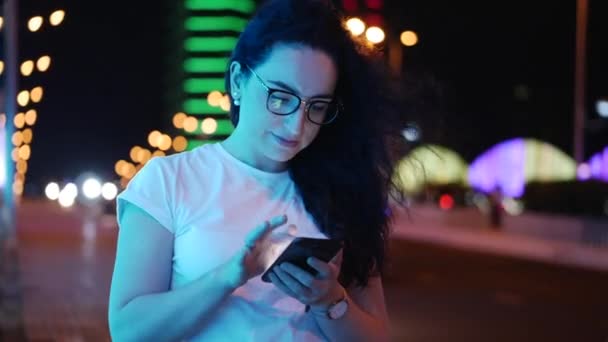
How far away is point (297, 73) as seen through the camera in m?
2.12

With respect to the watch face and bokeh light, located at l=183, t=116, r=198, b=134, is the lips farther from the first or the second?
bokeh light, located at l=183, t=116, r=198, b=134

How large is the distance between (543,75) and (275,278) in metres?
43.0

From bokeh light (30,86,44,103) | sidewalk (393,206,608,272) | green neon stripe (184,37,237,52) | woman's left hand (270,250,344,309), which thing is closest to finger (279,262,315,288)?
woman's left hand (270,250,344,309)

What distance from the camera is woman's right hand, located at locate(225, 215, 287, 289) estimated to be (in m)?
1.86

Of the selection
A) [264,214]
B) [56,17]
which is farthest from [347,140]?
[56,17]

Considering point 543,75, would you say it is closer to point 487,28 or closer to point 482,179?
point 487,28

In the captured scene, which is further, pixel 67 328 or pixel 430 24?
pixel 430 24

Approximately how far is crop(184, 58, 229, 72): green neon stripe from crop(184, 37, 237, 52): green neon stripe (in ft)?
0.17

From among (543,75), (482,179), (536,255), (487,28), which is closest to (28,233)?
(536,255)

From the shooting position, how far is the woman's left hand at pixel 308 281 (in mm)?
1909

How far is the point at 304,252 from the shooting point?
1.89m

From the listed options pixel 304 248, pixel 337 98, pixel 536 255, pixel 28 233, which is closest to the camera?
pixel 304 248

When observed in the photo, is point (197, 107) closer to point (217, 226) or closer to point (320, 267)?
point (217, 226)

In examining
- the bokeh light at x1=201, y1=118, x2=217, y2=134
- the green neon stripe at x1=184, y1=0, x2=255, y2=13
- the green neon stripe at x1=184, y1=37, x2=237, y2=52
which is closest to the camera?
the green neon stripe at x1=184, y1=37, x2=237, y2=52
